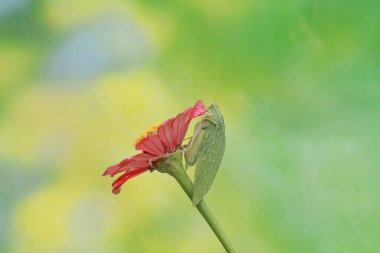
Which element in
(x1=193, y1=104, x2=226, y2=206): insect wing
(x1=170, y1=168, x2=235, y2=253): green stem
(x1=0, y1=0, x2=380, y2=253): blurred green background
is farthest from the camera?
(x1=0, y1=0, x2=380, y2=253): blurred green background

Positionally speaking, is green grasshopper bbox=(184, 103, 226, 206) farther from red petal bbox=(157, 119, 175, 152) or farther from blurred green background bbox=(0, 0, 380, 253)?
blurred green background bbox=(0, 0, 380, 253)

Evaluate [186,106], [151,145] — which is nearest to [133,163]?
[151,145]

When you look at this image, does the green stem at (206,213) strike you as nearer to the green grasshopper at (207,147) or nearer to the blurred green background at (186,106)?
the green grasshopper at (207,147)

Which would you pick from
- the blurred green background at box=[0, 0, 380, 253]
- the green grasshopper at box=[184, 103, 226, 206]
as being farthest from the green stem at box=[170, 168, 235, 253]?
the blurred green background at box=[0, 0, 380, 253]

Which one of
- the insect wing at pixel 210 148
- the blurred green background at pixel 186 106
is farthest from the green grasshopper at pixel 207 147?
the blurred green background at pixel 186 106

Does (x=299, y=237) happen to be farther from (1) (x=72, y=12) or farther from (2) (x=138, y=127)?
(1) (x=72, y=12)

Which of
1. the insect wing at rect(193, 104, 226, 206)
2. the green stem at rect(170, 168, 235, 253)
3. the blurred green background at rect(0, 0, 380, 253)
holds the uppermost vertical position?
the blurred green background at rect(0, 0, 380, 253)
